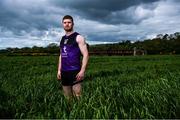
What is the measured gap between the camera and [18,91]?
709 cm

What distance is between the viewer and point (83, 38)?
22.0 ft

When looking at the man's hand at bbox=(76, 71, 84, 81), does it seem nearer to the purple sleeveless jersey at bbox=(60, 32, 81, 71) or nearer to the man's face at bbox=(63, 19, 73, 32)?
the purple sleeveless jersey at bbox=(60, 32, 81, 71)

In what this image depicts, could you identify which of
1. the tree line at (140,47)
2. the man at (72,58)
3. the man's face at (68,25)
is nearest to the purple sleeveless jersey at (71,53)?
the man at (72,58)

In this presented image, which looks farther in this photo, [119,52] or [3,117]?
[119,52]

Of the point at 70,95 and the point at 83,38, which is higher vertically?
the point at 83,38

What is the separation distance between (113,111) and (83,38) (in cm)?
155

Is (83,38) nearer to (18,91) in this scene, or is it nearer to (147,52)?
(18,91)

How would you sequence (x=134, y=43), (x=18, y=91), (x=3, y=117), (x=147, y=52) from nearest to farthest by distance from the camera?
(x=3, y=117), (x=18, y=91), (x=147, y=52), (x=134, y=43)

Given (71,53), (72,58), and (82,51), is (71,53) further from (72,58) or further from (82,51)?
(82,51)

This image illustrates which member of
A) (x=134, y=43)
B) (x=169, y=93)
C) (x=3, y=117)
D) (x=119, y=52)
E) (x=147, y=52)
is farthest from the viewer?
(x=134, y=43)

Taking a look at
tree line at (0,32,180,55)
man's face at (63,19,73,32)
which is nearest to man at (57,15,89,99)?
man's face at (63,19,73,32)

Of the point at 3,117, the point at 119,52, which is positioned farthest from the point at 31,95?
the point at 119,52

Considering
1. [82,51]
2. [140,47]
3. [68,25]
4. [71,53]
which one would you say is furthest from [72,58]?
[140,47]

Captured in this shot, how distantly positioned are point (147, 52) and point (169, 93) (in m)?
67.5
